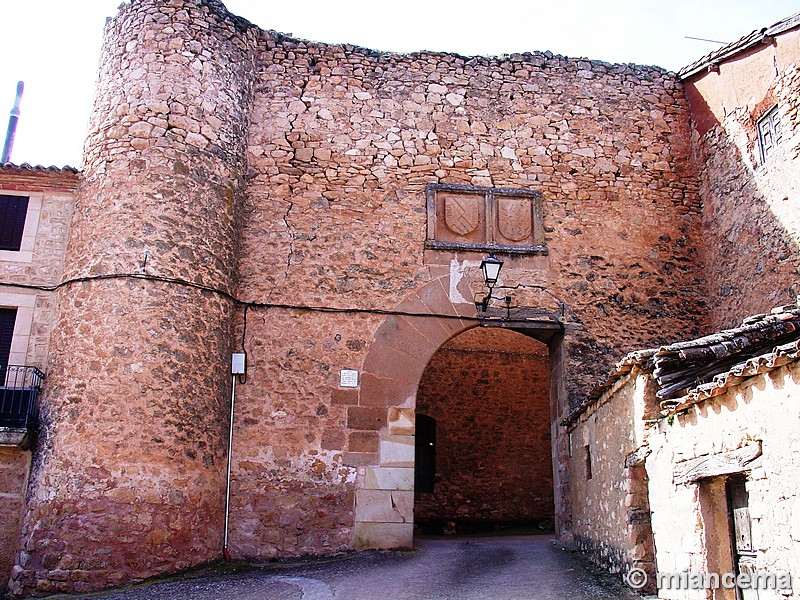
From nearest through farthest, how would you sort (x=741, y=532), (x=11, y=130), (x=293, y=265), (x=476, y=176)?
1. (x=741, y=532)
2. (x=293, y=265)
3. (x=476, y=176)
4. (x=11, y=130)

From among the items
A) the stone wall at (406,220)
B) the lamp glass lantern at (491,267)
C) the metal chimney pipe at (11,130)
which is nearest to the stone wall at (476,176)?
the stone wall at (406,220)

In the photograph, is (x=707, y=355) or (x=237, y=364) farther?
(x=237, y=364)

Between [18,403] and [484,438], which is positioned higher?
[484,438]

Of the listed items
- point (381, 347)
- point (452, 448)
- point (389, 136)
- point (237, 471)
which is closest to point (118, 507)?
point (237, 471)

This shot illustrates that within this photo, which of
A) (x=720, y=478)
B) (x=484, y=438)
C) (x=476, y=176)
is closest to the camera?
(x=720, y=478)

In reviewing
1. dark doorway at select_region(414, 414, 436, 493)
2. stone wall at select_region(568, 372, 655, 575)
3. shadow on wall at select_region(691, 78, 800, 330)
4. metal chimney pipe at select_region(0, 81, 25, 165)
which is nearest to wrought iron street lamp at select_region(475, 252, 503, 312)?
stone wall at select_region(568, 372, 655, 575)

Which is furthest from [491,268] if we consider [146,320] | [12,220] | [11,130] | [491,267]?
[11,130]

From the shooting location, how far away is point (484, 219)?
9.94 m

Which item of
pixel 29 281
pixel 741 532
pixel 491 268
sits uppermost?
pixel 491 268

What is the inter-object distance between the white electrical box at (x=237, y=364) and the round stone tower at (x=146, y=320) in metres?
0.09

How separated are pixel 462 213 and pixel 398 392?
2.44 m

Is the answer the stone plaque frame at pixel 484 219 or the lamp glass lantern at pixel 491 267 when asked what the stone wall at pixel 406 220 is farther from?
the lamp glass lantern at pixel 491 267

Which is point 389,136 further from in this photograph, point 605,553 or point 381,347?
point 605,553

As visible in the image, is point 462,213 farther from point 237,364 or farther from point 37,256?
point 37,256
